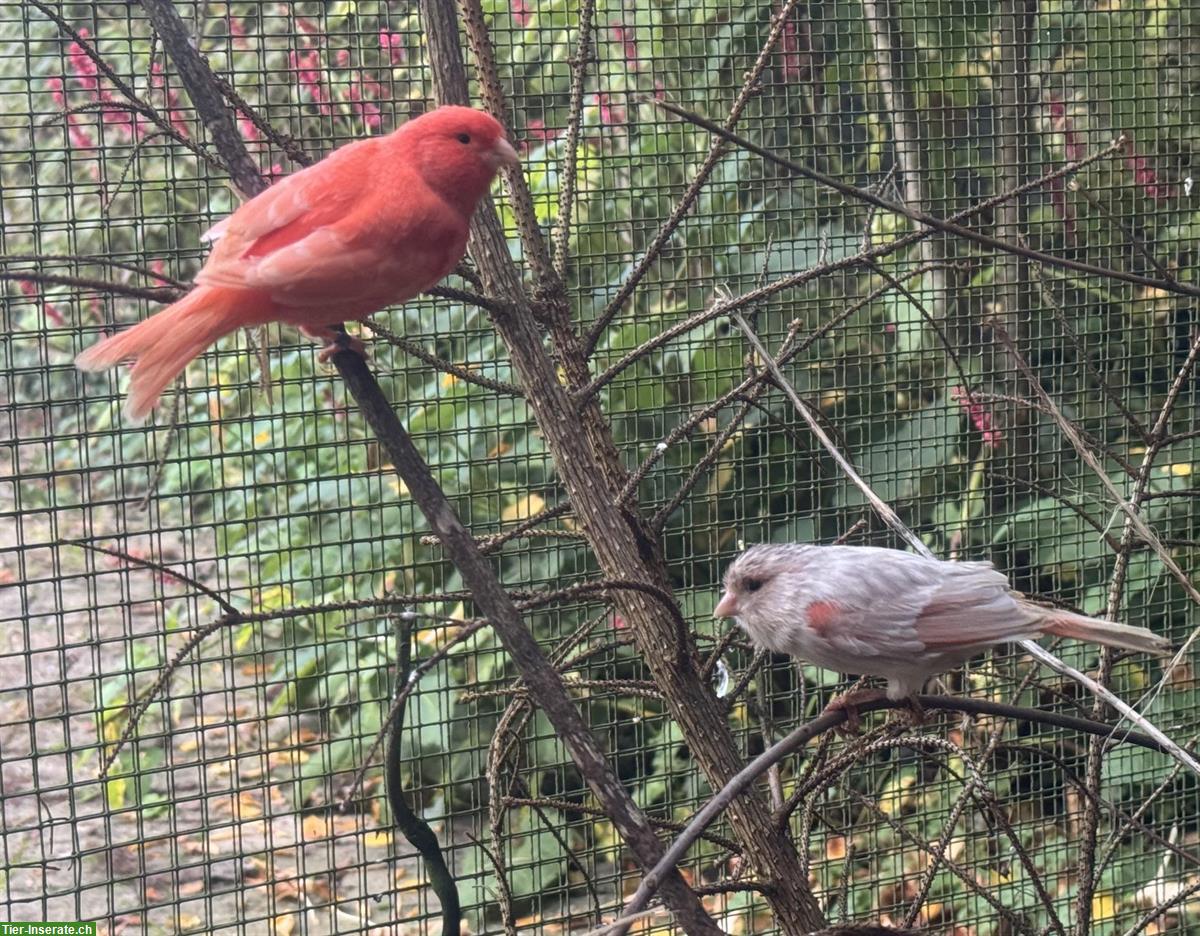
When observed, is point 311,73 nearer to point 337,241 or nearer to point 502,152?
point 502,152

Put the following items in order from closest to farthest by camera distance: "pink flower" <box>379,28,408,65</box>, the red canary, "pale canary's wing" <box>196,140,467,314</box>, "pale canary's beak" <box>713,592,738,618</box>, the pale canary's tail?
"pale canary's wing" <box>196,140,467,314</box> → the pale canary's tail → the red canary → "pale canary's beak" <box>713,592,738,618</box> → "pink flower" <box>379,28,408,65</box>

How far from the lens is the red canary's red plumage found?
1311 mm

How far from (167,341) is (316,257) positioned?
0.19 m

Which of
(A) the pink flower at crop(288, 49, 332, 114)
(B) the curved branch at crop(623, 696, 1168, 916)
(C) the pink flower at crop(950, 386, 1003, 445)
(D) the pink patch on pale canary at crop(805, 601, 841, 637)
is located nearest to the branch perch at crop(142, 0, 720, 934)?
(B) the curved branch at crop(623, 696, 1168, 916)

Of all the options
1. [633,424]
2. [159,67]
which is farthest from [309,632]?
[159,67]

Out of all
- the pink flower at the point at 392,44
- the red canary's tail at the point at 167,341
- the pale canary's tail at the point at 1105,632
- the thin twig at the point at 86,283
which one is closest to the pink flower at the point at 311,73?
the pink flower at the point at 392,44

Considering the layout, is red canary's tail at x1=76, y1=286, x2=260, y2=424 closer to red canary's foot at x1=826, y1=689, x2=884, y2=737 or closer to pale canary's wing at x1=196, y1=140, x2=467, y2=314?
pale canary's wing at x1=196, y1=140, x2=467, y2=314

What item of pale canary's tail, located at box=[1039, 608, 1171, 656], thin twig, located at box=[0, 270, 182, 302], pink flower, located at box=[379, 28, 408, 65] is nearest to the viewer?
thin twig, located at box=[0, 270, 182, 302]

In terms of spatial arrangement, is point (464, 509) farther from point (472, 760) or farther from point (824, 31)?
point (824, 31)

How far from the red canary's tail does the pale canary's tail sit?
1077 millimetres

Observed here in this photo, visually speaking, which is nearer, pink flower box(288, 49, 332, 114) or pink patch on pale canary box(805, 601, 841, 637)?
pink patch on pale canary box(805, 601, 841, 637)

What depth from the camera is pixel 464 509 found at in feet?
8.80

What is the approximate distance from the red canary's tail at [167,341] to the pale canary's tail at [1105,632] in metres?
1.08

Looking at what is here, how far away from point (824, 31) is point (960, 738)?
5.64 ft
